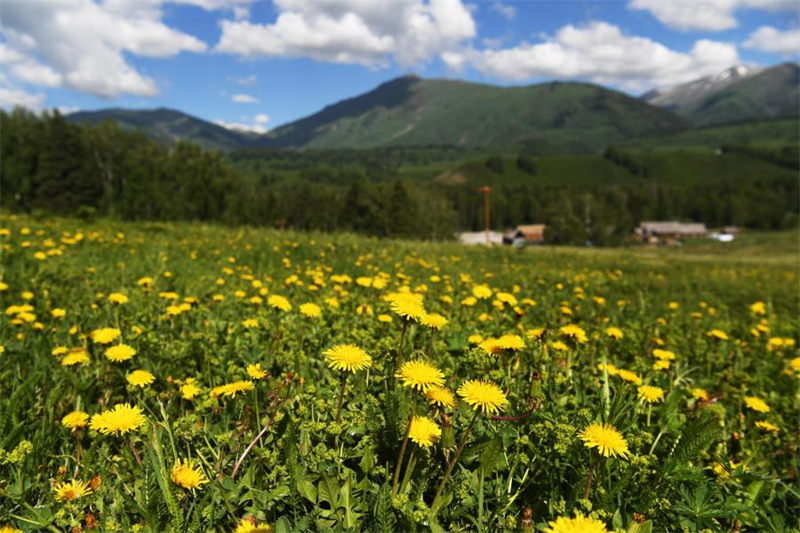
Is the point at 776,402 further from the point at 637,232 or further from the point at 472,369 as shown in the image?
the point at 637,232

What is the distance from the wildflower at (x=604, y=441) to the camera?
1.57 m

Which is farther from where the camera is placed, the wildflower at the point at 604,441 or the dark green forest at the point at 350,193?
the dark green forest at the point at 350,193

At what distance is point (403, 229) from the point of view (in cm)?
6825

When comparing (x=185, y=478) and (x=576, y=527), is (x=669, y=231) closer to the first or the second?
(x=576, y=527)

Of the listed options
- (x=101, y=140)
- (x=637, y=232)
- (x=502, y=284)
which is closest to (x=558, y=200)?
(x=637, y=232)

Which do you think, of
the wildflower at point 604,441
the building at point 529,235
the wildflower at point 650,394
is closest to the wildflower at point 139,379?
the wildflower at point 604,441

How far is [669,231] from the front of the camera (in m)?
110

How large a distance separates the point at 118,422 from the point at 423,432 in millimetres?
1219

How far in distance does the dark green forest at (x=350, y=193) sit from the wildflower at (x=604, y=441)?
7.43 m

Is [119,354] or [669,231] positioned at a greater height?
[119,354]

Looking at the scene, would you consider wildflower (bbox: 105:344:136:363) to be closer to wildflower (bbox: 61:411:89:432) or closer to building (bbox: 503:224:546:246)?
wildflower (bbox: 61:411:89:432)

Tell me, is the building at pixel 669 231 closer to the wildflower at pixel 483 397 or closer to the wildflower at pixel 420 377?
the wildflower at pixel 483 397

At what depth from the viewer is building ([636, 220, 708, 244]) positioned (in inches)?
4240

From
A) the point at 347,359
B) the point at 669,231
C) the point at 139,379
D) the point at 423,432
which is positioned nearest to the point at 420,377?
the point at 423,432
